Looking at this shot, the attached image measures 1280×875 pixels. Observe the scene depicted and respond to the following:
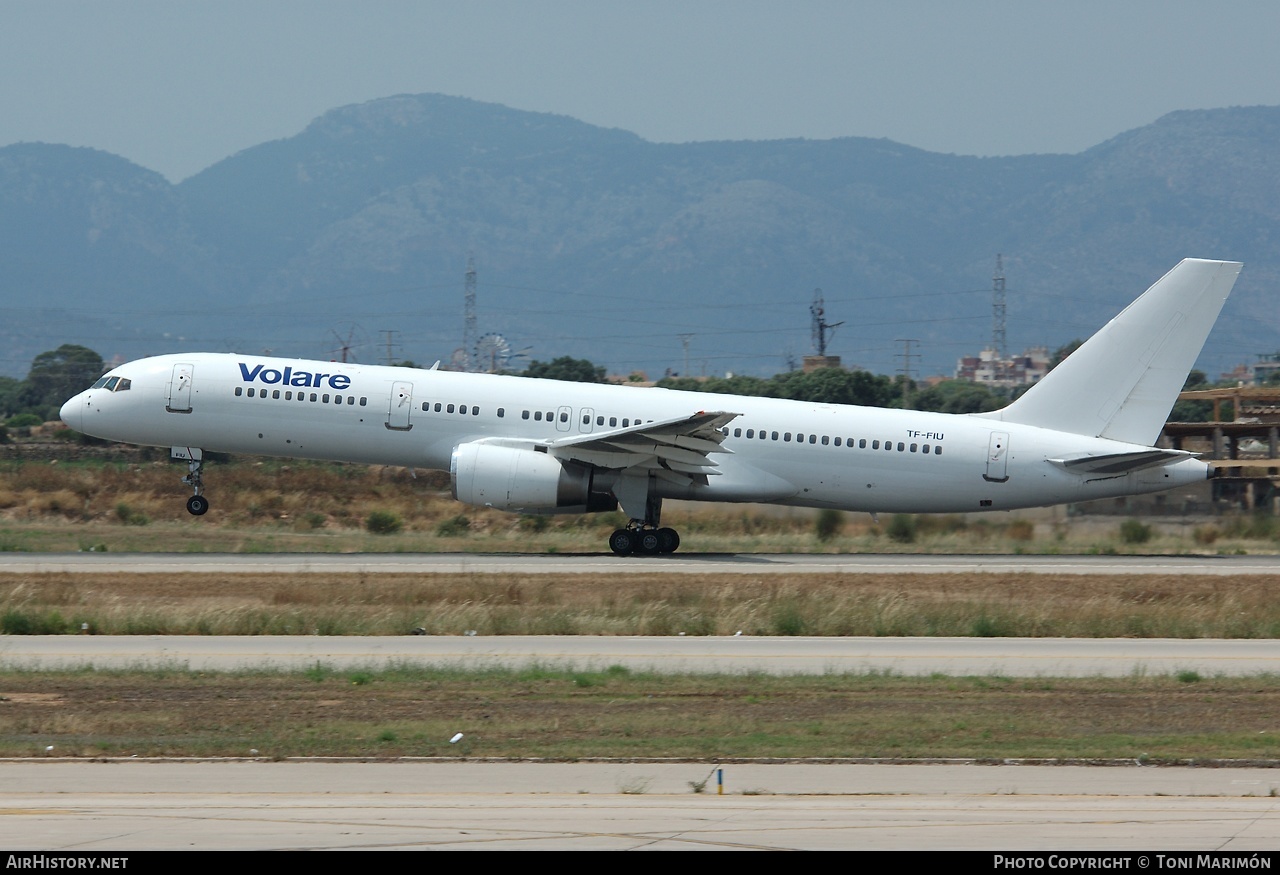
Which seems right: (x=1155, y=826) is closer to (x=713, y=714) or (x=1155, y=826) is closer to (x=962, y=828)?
(x=962, y=828)

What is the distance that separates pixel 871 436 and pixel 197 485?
15.3m

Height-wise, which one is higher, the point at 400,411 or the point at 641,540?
the point at 400,411

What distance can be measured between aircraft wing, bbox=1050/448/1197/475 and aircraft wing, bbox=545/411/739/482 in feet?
26.7

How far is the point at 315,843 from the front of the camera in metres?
10.3

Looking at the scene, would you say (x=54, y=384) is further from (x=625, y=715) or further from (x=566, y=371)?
(x=625, y=715)

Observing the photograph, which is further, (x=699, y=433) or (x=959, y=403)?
(x=959, y=403)

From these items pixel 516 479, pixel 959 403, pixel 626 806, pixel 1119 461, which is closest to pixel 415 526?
pixel 516 479

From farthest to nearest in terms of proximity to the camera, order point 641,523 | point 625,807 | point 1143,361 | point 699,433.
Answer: point 1143,361
point 641,523
point 699,433
point 625,807

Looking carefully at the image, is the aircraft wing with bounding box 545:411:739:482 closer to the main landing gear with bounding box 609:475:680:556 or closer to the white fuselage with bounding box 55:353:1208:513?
the main landing gear with bounding box 609:475:680:556

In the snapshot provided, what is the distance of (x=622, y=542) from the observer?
33875 millimetres

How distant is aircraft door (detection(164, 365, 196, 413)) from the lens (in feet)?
111

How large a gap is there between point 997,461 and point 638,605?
12.9m
